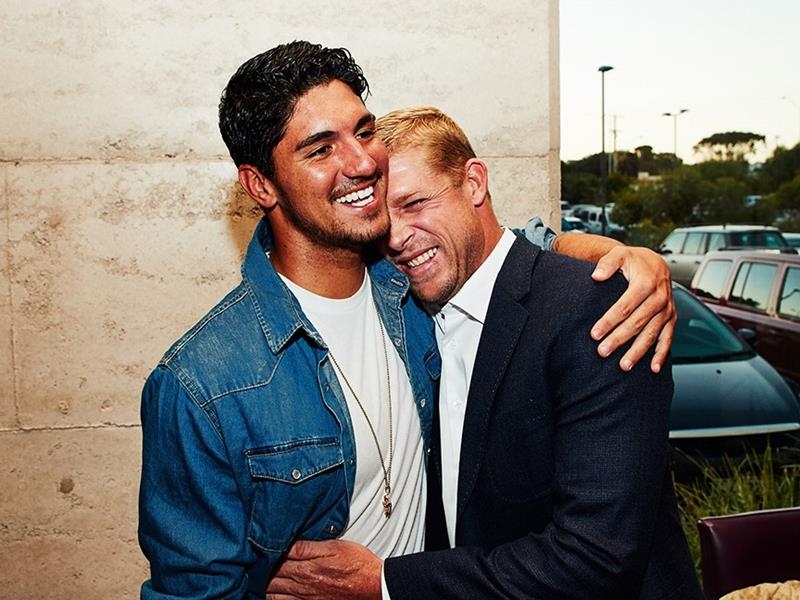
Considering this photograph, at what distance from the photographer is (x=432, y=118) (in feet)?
6.10

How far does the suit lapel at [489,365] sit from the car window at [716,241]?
1051cm

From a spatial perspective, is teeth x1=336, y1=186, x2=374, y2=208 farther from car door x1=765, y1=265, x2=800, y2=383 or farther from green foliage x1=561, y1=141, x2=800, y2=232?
green foliage x1=561, y1=141, x2=800, y2=232

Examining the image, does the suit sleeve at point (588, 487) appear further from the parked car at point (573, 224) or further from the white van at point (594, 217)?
the white van at point (594, 217)

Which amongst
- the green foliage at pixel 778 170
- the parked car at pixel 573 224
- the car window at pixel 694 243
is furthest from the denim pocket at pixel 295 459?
the green foliage at pixel 778 170

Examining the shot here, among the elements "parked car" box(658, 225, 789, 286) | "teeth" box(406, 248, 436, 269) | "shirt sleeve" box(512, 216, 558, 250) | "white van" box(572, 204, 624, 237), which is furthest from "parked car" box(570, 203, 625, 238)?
"teeth" box(406, 248, 436, 269)

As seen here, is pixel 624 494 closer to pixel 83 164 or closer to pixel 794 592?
pixel 794 592

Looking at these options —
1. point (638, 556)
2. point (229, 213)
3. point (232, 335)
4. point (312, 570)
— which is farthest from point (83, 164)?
point (638, 556)

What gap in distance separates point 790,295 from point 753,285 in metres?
0.43

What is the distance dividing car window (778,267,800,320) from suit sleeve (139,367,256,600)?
6541mm

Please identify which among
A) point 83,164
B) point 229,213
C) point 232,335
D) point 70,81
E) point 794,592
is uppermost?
point 70,81

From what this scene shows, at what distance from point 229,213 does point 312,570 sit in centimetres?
128

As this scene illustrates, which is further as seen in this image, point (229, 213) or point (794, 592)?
point (229, 213)

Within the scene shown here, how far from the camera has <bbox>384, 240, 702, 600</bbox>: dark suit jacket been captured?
4.59ft

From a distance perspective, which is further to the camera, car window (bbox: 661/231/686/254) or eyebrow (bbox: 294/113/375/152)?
car window (bbox: 661/231/686/254)
